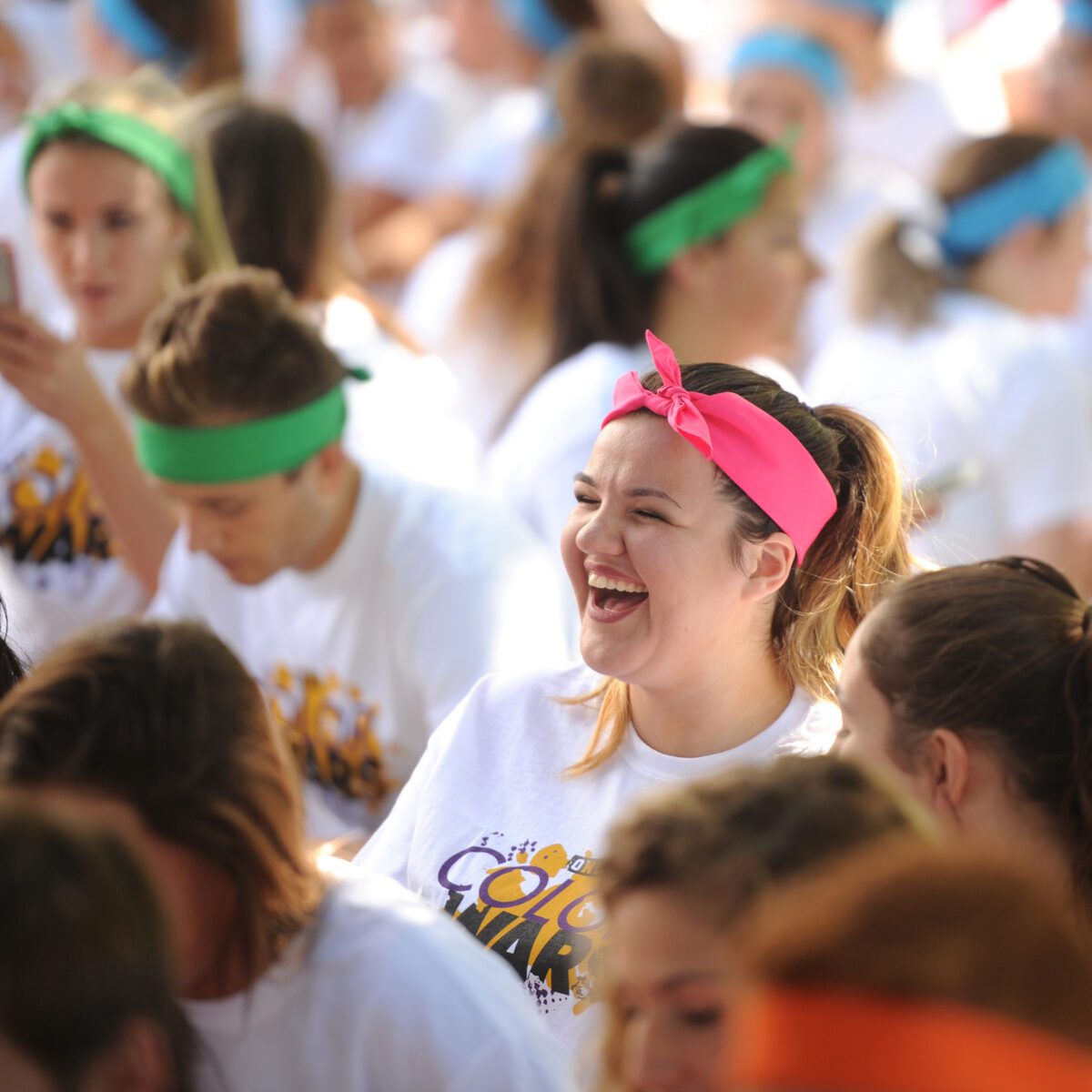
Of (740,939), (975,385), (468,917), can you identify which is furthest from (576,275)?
(740,939)

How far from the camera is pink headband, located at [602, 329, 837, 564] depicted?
2.14 m

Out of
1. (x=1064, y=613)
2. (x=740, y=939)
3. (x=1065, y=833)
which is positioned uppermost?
(x=740, y=939)

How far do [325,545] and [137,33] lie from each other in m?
2.77

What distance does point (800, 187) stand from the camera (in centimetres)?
376

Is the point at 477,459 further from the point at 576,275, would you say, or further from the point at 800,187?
the point at 800,187

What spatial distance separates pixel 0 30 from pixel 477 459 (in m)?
2.81

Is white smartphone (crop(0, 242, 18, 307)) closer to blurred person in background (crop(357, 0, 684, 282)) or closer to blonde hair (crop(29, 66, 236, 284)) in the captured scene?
blonde hair (crop(29, 66, 236, 284))

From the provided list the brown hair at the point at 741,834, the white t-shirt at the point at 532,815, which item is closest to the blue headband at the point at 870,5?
the white t-shirt at the point at 532,815

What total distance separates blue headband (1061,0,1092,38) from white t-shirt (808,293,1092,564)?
6.95 ft

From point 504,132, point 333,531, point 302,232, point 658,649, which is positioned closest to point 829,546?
point 658,649

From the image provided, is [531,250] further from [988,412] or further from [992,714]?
[992,714]

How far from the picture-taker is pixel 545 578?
2881 millimetres

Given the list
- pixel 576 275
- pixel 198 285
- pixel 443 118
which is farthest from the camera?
pixel 443 118

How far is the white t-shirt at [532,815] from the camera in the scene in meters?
2.04
